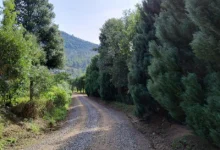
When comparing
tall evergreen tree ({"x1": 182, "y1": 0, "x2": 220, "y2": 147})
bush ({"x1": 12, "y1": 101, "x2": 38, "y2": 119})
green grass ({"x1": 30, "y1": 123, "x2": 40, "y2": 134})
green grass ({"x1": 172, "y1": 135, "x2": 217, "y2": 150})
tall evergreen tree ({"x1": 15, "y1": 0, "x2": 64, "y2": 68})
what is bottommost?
green grass ({"x1": 30, "y1": 123, "x2": 40, "y2": 134})

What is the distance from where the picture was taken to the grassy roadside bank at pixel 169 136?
22.2ft

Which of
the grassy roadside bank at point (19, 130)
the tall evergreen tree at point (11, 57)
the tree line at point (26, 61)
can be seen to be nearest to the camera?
the grassy roadside bank at point (19, 130)

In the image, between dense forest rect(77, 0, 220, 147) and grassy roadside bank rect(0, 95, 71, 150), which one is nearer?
dense forest rect(77, 0, 220, 147)

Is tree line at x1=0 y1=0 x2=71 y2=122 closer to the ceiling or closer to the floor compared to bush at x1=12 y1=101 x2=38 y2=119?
closer to the ceiling

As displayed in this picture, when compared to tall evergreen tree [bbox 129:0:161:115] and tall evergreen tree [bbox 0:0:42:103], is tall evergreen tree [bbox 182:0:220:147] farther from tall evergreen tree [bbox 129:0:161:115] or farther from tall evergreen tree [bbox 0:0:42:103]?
tall evergreen tree [bbox 0:0:42:103]

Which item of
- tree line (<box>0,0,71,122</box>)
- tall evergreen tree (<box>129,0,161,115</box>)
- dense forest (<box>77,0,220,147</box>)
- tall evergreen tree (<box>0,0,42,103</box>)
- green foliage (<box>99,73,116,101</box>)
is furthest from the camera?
green foliage (<box>99,73,116,101</box>)

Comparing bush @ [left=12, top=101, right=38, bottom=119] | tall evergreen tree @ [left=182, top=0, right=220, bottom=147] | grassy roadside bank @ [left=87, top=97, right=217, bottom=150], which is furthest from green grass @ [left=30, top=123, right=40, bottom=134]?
tall evergreen tree @ [left=182, top=0, right=220, bottom=147]

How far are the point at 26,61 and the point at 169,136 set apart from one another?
746cm

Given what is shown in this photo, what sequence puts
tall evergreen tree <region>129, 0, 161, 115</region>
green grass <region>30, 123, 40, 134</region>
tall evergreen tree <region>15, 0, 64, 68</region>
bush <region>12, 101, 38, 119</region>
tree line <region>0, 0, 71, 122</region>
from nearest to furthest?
tree line <region>0, 0, 71, 122</region>
green grass <region>30, 123, 40, 134</region>
bush <region>12, 101, 38, 119</region>
tall evergreen tree <region>129, 0, 161, 115</region>
tall evergreen tree <region>15, 0, 64, 68</region>

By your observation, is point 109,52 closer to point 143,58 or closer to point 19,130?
point 143,58

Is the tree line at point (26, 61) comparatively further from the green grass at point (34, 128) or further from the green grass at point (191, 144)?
the green grass at point (191, 144)

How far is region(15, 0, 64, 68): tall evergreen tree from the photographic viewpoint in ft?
64.2

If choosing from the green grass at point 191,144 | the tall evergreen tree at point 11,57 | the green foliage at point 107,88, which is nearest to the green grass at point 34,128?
the tall evergreen tree at point 11,57

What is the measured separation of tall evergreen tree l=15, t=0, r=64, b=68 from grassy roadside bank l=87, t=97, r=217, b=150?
40.9 ft
